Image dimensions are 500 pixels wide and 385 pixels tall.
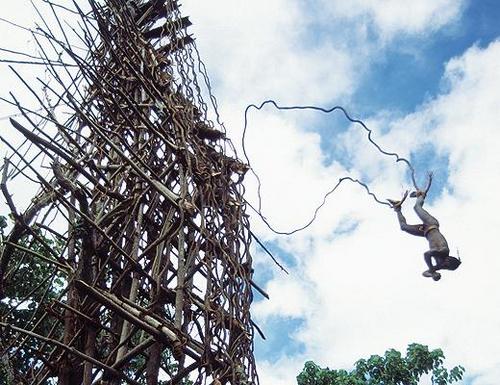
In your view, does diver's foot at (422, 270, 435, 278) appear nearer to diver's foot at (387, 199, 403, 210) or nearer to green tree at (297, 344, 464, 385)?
diver's foot at (387, 199, 403, 210)

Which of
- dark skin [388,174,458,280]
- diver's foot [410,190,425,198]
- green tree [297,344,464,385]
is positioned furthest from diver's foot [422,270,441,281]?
green tree [297,344,464,385]

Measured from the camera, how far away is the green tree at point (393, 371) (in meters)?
11.5

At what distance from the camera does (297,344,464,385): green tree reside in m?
11.5

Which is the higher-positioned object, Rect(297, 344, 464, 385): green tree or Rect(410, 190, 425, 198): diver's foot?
Rect(297, 344, 464, 385): green tree

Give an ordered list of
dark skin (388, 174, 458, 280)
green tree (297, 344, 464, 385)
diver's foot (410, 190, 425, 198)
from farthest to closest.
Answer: green tree (297, 344, 464, 385), diver's foot (410, 190, 425, 198), dark skin (388, 174, 458, 280)

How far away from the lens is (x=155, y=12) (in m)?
5.51

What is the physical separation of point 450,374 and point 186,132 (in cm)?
1002

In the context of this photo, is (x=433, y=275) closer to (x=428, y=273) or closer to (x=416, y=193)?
(x=428, y=273)

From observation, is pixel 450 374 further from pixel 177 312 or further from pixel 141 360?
pixel 177 312

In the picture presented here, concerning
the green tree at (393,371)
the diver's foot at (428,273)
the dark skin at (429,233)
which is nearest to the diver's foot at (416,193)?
the dark skin at (429,233)

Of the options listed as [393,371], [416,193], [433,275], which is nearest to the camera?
[433,275]

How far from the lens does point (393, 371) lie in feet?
37.8

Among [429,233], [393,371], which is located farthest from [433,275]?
[393,371]

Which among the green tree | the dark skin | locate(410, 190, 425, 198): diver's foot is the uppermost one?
the green tree
